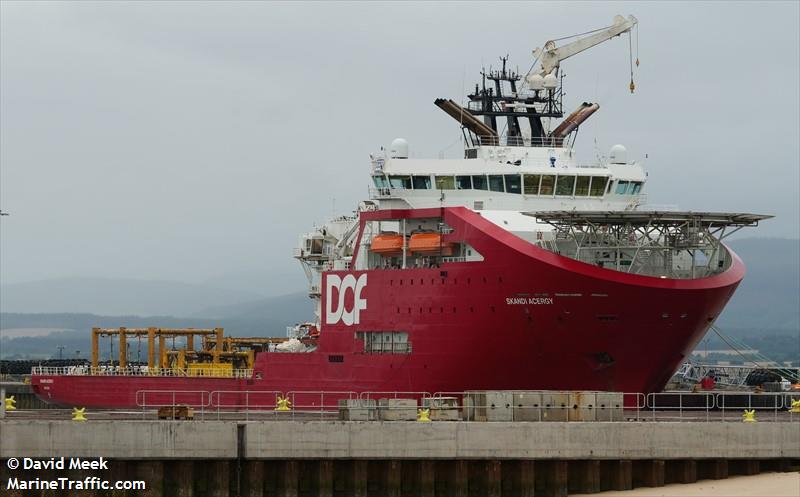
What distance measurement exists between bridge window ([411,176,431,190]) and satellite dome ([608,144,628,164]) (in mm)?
6515

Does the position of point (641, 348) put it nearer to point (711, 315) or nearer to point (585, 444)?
point (711, 315)

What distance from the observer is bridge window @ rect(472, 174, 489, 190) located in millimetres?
50969

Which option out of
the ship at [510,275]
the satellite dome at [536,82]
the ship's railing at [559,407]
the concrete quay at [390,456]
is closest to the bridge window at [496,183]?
the ship at [510,275]

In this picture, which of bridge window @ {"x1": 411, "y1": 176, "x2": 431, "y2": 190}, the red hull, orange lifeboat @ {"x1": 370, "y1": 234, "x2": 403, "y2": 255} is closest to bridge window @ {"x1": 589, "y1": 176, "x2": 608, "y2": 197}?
the red hull

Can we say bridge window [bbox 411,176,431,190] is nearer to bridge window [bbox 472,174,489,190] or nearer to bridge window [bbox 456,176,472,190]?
bridge window [bbox 456,176,472,190]

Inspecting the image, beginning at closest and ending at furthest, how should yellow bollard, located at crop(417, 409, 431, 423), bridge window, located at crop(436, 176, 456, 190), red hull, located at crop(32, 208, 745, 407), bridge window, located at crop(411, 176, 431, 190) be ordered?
1. yellow bollard, located at crop(417, 409, 431, 423)
2. red hull, located at crop(32, 208, 745, 407)
3. bridge window, located at crop(436, 176, 456, 190)
4. bridge window, located at crop(411, 176, 431, 190)

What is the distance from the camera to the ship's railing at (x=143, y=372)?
59094mm

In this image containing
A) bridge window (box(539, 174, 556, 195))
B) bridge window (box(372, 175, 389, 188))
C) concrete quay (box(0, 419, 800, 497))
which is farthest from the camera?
bridge window (box(372, 175, 389, 188))

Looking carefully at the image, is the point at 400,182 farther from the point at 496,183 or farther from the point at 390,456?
the point at 390,456

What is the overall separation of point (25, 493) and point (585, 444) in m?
13.7

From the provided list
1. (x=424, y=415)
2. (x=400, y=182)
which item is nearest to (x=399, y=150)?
(x=400, y=182)

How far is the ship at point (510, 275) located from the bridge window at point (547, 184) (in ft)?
0.11

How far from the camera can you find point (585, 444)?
3800 centimetres

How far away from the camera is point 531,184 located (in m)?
50.8
